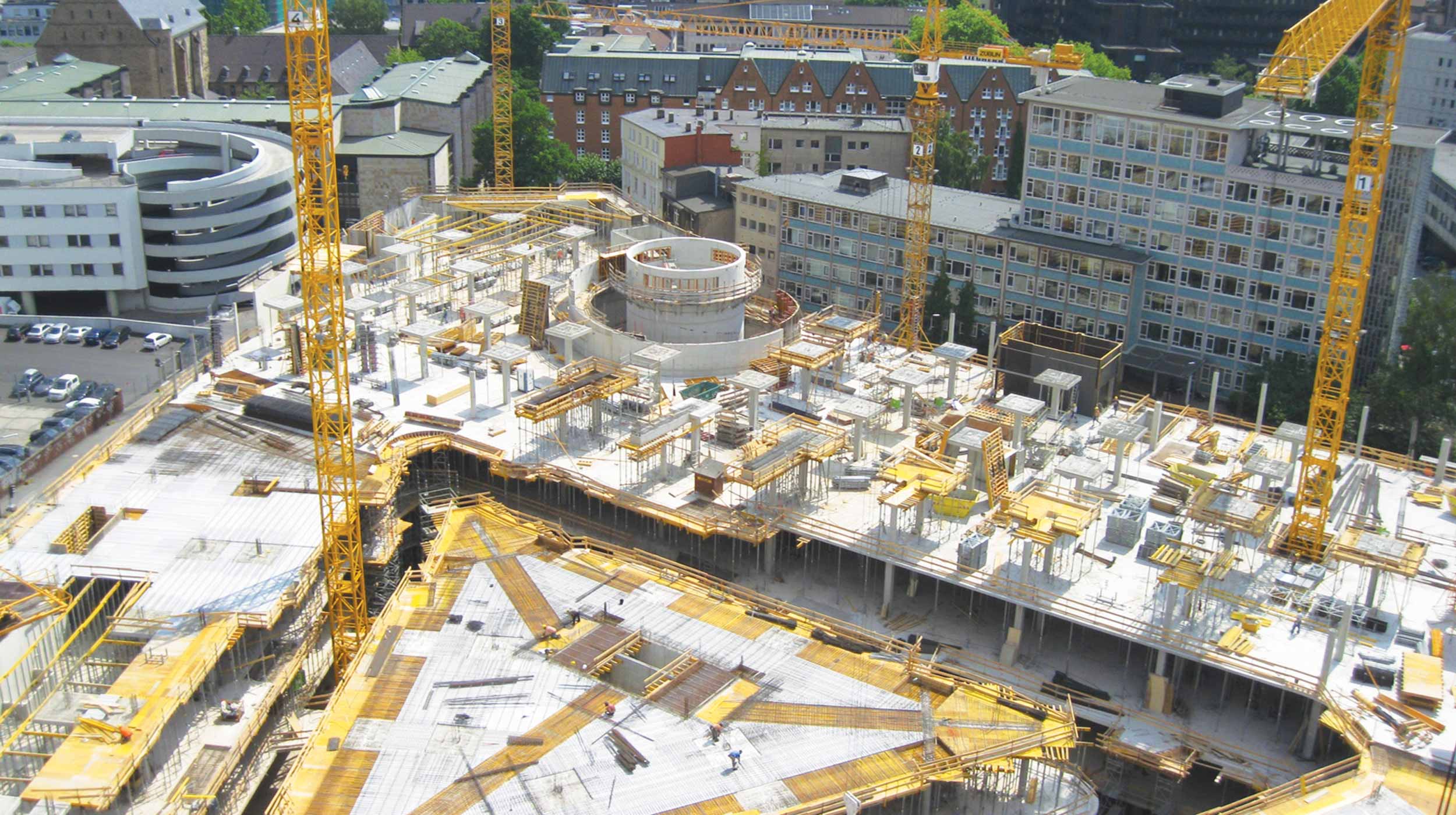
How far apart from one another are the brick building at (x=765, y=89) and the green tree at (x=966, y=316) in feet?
156

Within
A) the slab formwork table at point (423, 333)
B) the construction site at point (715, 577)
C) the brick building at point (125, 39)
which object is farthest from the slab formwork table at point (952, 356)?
the brick building at point (125, 39)

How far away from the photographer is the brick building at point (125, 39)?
16625 cm

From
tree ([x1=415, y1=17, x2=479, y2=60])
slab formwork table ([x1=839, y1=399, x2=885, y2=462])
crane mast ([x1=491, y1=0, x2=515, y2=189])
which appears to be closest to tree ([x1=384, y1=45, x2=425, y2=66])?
tree ([x1=415, y1=17, x2=479, y2=60])

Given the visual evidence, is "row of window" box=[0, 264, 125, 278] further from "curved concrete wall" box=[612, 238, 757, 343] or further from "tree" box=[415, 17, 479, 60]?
"tree" box=[415, 17, 479, 60]

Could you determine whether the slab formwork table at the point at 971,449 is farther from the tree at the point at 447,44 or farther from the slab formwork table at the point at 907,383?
→ the tree at the point at 447,44

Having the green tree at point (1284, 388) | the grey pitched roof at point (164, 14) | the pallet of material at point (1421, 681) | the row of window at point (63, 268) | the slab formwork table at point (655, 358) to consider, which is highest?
the grey pitched roof at point (164, 14)

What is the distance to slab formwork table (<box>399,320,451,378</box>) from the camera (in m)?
83.0

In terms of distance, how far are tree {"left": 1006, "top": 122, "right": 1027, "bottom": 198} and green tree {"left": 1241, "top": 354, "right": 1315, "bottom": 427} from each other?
47537 millimetres

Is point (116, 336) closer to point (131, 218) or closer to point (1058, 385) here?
point (131, 218)

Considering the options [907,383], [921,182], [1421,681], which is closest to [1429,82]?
[921,182]

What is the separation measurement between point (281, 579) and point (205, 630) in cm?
516

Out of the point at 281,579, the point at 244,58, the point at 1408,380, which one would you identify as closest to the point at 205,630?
the point at 281,579

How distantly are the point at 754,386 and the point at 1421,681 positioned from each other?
3619 centimetres

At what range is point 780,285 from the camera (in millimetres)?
114938
